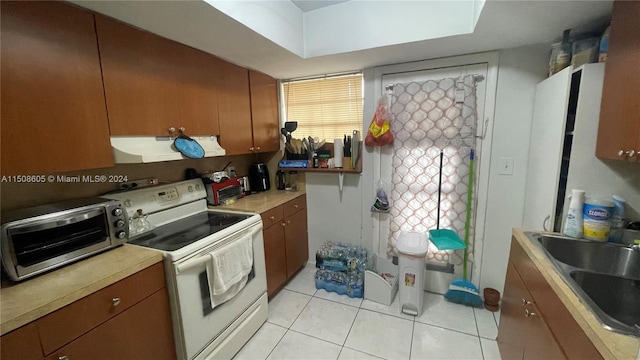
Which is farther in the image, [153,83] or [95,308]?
[153,83]

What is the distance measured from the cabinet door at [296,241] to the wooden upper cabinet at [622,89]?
2081 mm

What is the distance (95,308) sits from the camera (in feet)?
3.33

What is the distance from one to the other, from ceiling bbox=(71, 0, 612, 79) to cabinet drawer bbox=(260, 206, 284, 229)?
47.0 inches

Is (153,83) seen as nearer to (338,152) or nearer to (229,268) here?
(229,268)

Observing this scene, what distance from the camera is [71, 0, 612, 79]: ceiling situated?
1.23m

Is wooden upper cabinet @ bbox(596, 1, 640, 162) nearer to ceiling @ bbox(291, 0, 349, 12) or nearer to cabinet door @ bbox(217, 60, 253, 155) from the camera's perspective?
ceiling @ bbox(291, 0, 349, 12)

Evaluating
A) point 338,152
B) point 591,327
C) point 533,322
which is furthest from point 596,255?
point 338,152

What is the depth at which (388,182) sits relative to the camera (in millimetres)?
2340

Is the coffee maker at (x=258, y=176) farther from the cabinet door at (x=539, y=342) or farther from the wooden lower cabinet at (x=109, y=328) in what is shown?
the cabinet door at (x=539, y=342)

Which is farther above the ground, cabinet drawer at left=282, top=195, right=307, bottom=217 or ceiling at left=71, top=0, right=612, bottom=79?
ceiling at left=71, top=0, right=612, bottom=79

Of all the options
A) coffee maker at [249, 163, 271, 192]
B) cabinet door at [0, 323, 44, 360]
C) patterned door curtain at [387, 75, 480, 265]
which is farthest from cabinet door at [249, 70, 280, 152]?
cabinet door at [0, 323, 44, 360]

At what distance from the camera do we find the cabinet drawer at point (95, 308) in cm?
89

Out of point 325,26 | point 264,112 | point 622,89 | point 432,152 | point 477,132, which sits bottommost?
point 432,152

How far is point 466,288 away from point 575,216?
1087 mm
